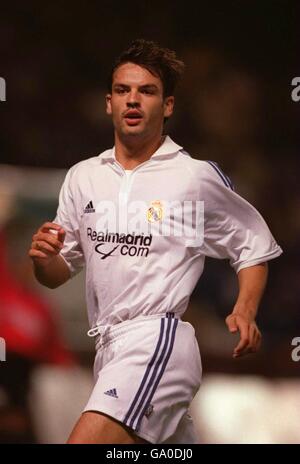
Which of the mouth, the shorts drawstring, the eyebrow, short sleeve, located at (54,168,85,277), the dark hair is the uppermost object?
the dark hair

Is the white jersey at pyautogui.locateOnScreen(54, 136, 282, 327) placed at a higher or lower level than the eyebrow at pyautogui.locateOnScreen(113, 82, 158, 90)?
lower

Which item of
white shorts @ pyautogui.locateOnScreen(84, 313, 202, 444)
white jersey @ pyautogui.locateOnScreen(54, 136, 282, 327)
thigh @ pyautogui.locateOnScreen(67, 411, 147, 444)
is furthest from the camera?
white jersey @ pyautogui.locateOnScreen(54, 136, 282, 327)

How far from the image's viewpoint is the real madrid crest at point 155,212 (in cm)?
301

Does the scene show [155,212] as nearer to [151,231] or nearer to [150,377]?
[151,231]

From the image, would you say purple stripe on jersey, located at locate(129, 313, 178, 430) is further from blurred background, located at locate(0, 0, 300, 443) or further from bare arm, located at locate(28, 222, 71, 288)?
blurred background, located at locate(0, 0, 300, 443)

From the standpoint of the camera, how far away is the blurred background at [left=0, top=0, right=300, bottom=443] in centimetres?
411

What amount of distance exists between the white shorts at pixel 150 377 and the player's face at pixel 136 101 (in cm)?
63

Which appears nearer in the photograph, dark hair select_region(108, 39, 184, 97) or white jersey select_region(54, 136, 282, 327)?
white jersey select_region(54, 136, 282, 327)

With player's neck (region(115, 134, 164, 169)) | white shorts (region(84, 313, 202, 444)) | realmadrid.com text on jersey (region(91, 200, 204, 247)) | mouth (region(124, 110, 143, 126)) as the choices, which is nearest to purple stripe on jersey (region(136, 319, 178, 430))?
white shorts (region(84, 313, 202, 444))

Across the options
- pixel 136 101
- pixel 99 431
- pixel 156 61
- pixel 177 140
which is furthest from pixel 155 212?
pixel 177 140

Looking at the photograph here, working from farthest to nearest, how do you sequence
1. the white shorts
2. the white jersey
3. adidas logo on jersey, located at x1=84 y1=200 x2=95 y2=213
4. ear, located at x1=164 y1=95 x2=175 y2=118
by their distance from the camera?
ear, located at x1=164 y1=95 x2=175 y2=118 < adidas logo on jersey, located at x1=84 y1=200 x2=95 y2=213 < the white jersey < the white shorts

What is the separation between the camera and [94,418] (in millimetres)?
2684

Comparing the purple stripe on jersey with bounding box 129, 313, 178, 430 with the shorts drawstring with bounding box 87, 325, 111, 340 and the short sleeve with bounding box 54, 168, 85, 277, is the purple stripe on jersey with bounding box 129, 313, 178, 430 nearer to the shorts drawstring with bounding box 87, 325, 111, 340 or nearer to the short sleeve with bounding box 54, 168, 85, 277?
the shorts drawstring with bounding box 87, 325, 111, 340

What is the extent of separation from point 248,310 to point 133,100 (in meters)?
0.77
